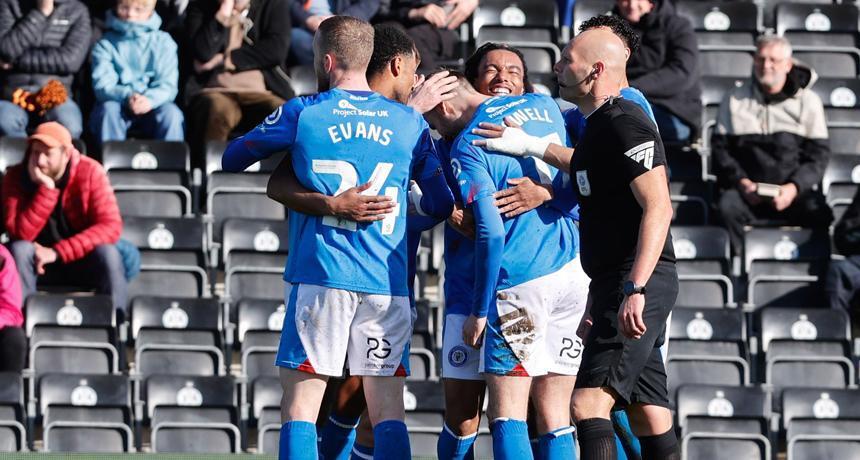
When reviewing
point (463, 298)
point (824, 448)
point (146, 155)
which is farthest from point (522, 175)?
point (146, 155)

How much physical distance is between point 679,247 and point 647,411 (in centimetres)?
488

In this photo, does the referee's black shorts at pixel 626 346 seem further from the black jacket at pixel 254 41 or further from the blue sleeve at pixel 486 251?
the black jacket at pixel 254 41

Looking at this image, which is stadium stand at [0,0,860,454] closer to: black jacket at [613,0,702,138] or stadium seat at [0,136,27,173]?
stadium seat at [0,136,27,173]

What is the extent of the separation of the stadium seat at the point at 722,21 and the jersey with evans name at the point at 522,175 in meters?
6.25

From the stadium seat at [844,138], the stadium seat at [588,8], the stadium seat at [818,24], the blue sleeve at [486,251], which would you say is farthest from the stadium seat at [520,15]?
the blue sleeve at [486,251]

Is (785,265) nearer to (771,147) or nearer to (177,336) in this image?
(771,147)

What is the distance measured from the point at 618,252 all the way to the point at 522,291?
0.58 meters

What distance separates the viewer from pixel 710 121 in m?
11.2

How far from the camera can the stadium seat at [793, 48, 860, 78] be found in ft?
39.5

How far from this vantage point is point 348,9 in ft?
37.1

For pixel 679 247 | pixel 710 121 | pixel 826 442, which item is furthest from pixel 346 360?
pixel 710 121

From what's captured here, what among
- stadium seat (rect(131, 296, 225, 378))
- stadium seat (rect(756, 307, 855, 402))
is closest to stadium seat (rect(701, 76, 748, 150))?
stadium seat (rect(756, 307, 855, 402))

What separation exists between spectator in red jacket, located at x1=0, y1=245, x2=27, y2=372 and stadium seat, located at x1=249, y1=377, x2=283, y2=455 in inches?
54.0

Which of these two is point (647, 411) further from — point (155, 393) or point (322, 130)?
point (155, 393)
